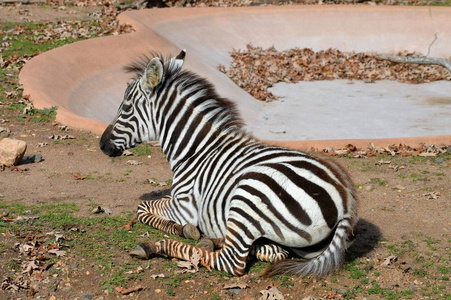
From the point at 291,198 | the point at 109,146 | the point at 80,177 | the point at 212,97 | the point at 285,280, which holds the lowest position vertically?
the point at 80,177

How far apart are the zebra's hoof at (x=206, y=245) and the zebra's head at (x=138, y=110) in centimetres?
158

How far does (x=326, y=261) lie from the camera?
6.03 meters

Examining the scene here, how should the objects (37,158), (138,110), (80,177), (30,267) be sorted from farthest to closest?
(37,158)
(80,177)
(138,110)
(30,267)

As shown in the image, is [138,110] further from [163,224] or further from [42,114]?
[42,114]

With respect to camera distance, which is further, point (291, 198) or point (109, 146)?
point (109, 146)

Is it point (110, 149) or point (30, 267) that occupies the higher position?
point (110, 149)

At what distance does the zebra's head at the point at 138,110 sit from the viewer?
725cm

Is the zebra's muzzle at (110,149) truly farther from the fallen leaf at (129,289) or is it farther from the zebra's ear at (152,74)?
the fallen leaf at (129,289)

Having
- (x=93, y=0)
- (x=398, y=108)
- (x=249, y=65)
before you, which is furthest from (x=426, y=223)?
(x=93, y=0)

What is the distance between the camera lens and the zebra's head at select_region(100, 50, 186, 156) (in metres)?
7.25

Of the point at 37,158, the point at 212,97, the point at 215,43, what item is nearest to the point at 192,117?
the point at 212,97

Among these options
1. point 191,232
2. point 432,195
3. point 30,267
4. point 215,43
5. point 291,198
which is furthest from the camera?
point 215,43

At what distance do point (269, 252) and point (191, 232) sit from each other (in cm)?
105

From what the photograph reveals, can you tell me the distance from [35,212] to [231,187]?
2.71 metres
